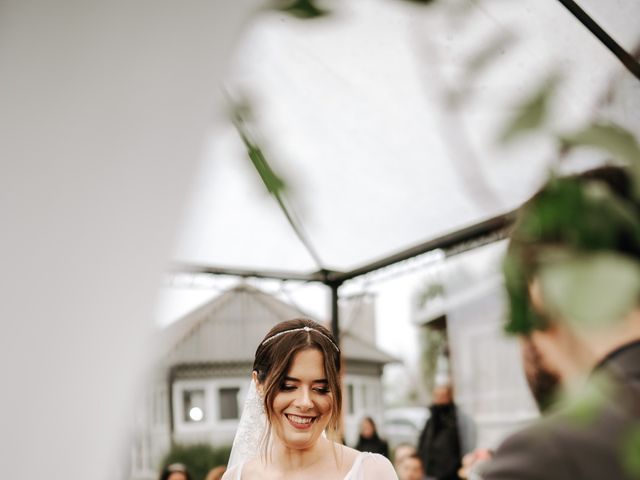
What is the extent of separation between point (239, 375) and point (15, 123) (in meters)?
9.08

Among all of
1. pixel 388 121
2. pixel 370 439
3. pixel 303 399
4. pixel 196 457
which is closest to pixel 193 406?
pixel 196 457

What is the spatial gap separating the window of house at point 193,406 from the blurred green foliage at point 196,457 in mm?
337

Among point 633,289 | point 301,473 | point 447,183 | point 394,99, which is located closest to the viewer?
point 633,289

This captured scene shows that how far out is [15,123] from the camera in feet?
2.32

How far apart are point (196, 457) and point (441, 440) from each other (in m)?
2.34

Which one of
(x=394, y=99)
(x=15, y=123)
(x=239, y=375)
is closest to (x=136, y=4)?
(x=15, y=123)

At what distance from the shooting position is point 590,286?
51cm

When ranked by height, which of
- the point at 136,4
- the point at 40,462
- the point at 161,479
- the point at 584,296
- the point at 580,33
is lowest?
the point at 161,479

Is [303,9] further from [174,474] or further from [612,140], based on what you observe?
[174,474]

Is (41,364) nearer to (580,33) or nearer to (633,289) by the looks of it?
(633,289)

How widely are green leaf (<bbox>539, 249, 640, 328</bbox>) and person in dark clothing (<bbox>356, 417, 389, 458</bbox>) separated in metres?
7.36

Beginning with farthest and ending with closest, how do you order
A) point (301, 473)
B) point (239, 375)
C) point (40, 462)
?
point (239, 375), point (301, 473), point (40, 462)

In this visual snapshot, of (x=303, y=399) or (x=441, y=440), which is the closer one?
(x=303, y=399)

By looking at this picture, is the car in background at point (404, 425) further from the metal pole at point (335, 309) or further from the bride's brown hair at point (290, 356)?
the bride's brown hair at point (290, 356)
